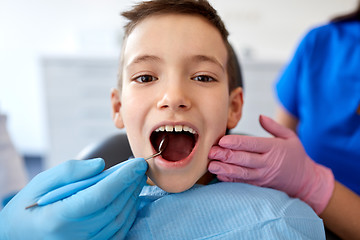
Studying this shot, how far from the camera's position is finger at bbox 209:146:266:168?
711 mm

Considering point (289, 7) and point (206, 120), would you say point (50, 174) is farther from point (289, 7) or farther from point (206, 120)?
point (289, 7)

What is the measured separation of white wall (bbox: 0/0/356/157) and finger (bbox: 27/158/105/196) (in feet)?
8.70

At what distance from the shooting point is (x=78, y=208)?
540mm

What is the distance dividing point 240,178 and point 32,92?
3119 mm

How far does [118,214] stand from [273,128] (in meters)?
0.48

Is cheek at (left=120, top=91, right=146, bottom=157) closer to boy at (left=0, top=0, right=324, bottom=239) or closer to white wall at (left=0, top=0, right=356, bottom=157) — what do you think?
boy at (left=0, top=0, right=324, bottom=239)

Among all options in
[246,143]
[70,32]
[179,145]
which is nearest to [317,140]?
[246,143]

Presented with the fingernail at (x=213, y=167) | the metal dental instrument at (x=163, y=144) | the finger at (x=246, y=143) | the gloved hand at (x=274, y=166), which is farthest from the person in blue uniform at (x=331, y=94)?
the metal dental instrument at (x=163, y=144)

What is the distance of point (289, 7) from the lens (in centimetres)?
327

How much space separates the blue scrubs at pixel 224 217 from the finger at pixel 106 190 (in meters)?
0.10

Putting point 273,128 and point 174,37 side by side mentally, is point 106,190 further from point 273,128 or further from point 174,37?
point 273,128

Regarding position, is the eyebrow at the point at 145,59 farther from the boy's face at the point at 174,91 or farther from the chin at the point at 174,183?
the chin at the point at 174,183

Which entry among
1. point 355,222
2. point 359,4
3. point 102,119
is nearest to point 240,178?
point 355,222

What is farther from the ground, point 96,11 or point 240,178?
point 96,11
